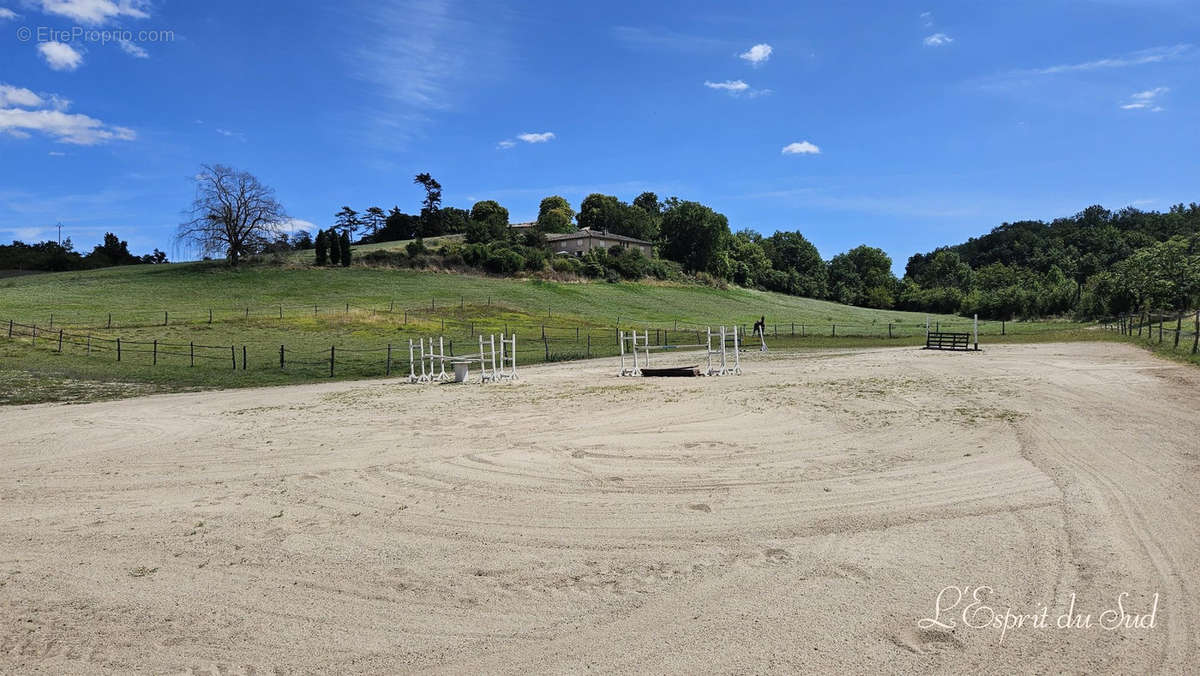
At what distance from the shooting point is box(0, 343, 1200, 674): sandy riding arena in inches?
194

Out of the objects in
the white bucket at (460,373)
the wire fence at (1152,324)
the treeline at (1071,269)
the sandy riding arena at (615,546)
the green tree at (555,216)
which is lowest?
the sandy riding arena at (615,546)

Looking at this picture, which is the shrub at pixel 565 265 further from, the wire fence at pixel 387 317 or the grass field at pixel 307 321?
the wire fence at pixel 387 317

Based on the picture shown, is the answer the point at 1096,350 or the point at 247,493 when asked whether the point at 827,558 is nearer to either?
the point at 247,493

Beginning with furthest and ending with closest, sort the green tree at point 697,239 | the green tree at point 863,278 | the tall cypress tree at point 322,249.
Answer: the green tree at point 863,278 < the green tree at point 697,239 < the tall cypress tree at point 322,249

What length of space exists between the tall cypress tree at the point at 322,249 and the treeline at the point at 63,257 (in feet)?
115

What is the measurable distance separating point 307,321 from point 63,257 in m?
66.4

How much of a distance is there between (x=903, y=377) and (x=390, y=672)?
20431 mm

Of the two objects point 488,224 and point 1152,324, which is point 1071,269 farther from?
point 488,224

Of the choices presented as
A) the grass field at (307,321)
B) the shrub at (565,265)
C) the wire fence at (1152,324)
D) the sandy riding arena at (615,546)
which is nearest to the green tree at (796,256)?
the grass field at (307,321)

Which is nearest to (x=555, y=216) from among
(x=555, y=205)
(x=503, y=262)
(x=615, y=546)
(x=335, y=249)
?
(x=555, y=205)

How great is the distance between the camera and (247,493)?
9062 millimetres

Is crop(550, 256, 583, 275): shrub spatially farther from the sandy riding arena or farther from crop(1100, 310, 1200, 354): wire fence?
the sandy riding arena

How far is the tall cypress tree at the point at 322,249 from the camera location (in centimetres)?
7981

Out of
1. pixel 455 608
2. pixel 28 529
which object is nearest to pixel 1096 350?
pixel 455 608
